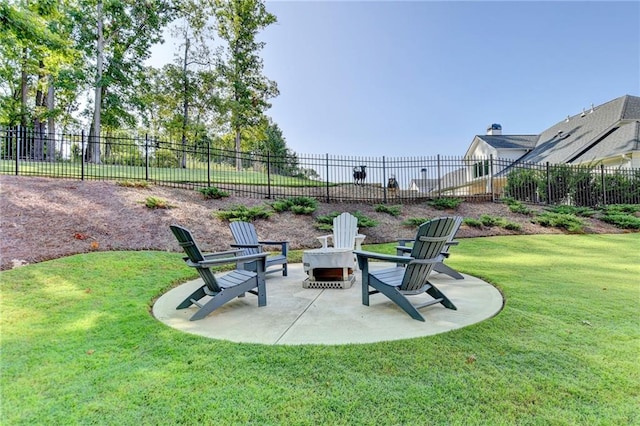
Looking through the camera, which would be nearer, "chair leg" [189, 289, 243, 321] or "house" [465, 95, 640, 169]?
"chair leg" [189, 289, 243, 321]

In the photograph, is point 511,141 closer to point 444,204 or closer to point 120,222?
point 444,204

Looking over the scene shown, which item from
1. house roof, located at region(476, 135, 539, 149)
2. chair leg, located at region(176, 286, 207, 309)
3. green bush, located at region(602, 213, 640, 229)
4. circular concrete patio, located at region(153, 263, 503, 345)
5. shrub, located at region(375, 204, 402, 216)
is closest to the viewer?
circular concrete patio, located at region(153, 263, 503, 345)

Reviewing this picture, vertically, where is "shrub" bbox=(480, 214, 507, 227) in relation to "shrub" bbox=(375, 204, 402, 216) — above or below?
below

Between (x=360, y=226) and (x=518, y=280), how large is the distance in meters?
4.55

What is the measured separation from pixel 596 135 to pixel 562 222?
1060cm

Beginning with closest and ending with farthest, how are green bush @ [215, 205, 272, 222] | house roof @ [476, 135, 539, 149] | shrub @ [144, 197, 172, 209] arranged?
shrub @ [144, 197, 172, 209], green bush @ [215, 205, 272, 222], house roof @ [476, 135, 539, 149]

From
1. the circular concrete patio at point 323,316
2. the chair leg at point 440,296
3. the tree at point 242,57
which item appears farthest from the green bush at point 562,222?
the tree at point 242,57

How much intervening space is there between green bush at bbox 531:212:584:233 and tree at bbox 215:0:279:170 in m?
18.9

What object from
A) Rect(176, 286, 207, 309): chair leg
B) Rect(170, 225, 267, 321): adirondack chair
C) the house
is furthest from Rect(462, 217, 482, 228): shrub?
Rect(176, 286, 207, 309): chair leg

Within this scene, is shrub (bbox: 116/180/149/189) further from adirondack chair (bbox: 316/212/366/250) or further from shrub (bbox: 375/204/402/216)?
shrub (bbox: 375/204/402/216)

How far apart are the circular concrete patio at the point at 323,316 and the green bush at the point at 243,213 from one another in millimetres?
3890

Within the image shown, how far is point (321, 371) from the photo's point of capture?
208 centimetres

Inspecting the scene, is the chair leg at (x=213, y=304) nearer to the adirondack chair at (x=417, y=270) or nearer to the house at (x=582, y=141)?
the adirondack chair at (x=417, y=270)

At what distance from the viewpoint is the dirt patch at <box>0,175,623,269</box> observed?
18.4 ft
